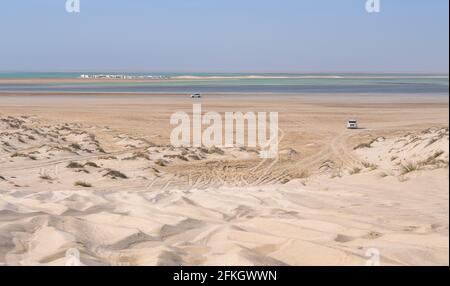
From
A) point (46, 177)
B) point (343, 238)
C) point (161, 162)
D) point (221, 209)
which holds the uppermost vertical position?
point (343, 238)

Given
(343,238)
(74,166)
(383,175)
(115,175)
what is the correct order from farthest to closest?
(74,166), (115,175), (383,175), (343,238)

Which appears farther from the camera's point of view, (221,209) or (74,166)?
(74,166)

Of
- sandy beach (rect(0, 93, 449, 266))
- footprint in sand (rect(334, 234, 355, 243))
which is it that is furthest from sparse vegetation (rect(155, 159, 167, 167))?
footprint in sand (rect(334, 234, 355, 243))

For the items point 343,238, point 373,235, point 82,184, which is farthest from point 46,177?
point 373,235

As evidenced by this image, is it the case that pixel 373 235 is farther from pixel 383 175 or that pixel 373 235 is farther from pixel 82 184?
pixel 82 184

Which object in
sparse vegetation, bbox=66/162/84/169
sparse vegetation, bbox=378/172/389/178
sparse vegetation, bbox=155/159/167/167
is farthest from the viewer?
sparse vegetation, bbox=155/159/167/167

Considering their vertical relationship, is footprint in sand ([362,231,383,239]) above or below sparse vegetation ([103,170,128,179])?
above

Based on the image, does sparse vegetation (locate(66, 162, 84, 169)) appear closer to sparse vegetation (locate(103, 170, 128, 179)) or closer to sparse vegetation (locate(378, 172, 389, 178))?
sparse vegetation (locate(103, 170, 128, 179))

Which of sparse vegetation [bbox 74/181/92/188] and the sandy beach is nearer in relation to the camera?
the sandy beach

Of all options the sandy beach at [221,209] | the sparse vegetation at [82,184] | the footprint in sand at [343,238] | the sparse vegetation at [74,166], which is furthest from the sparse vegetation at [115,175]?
the footprint in sand at [343,238]

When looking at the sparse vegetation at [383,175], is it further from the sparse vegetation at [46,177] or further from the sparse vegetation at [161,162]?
the sparse vegetation at [46,177]
